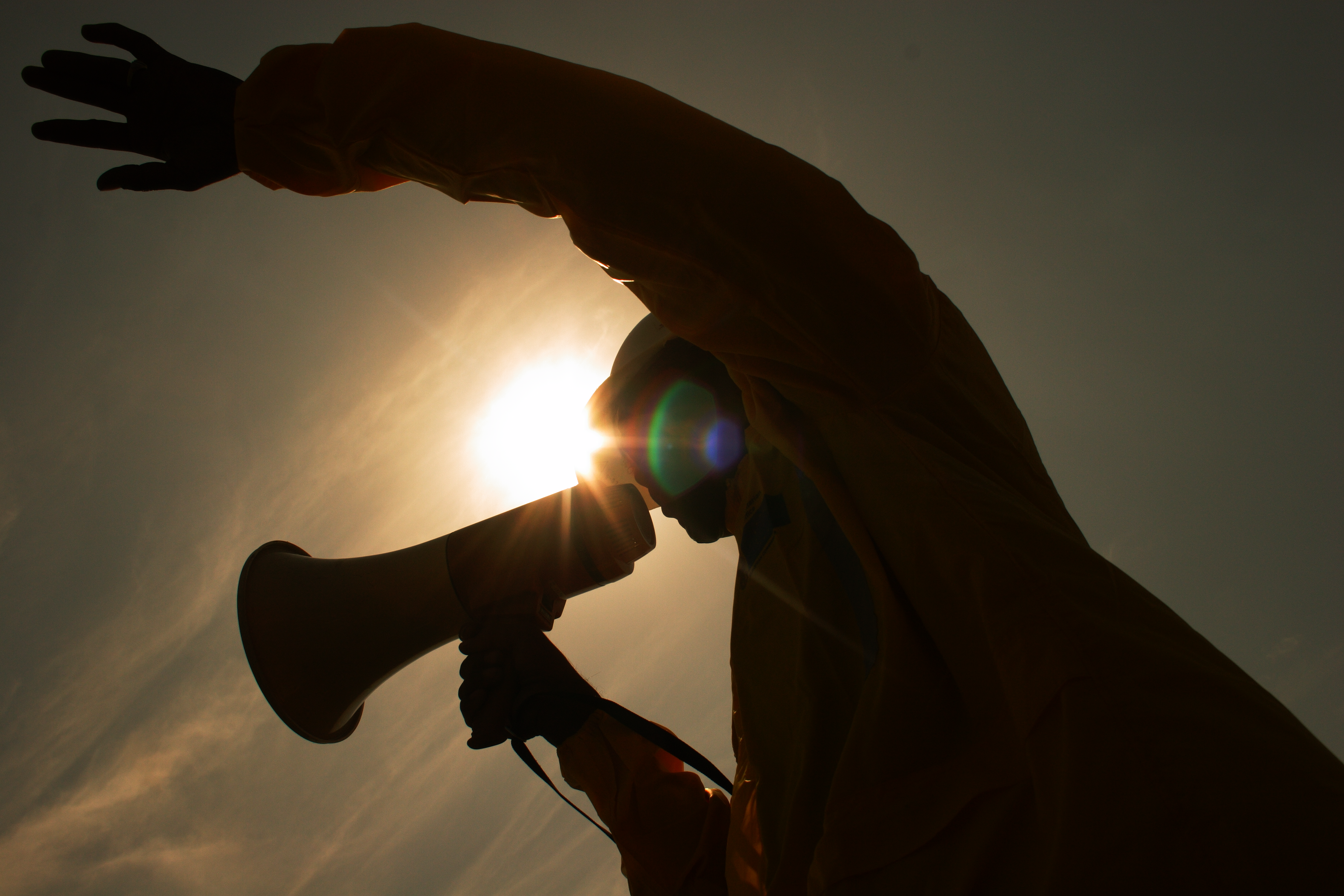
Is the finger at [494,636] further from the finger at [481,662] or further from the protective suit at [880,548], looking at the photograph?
the protective suit at [880,548]

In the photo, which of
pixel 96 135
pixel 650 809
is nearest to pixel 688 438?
pixel 650 809

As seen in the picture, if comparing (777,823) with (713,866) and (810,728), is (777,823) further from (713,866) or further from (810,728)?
(713,866)

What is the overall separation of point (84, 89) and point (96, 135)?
0.31ft

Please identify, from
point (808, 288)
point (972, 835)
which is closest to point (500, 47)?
point (808, 288)

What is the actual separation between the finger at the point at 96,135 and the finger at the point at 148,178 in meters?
0.04

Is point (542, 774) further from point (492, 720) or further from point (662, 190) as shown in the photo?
point (662, 190)

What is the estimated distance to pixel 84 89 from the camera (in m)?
1.21

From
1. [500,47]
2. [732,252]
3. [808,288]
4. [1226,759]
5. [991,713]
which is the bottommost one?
[1226,759]

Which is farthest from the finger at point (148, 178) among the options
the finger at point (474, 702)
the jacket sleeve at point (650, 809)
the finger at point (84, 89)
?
the jacket sleeve at point (650, 809)

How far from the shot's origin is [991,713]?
2.78ft

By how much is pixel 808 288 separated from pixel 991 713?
624 mm

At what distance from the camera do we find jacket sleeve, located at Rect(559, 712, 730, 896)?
1.89m

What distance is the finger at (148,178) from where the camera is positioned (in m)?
1.21

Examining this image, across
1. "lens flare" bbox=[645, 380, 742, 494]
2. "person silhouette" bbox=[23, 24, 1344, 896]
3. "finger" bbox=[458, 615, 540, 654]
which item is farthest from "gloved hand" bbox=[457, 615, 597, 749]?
"person silhouette" bbox=[23, 24, 1344, 896]
